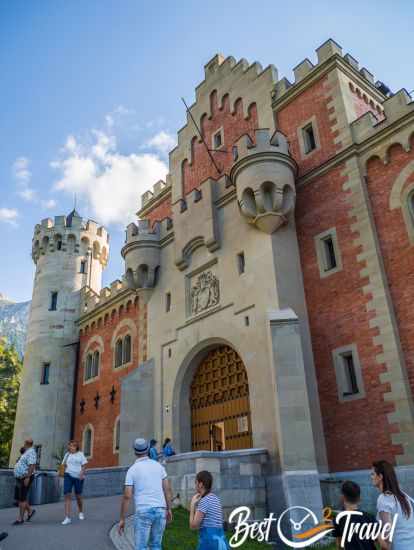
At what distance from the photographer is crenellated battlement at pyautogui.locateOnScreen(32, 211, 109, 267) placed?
33000 mm

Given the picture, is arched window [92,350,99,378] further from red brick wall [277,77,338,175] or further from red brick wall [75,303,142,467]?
red brick wall [277,77,338,175]

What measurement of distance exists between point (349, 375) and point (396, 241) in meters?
4.40

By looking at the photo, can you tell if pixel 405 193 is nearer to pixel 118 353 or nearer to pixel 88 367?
pixel 118 353

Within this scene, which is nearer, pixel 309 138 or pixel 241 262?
pixel 241 262

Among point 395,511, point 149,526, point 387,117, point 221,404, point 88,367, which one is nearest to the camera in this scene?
point 395,511

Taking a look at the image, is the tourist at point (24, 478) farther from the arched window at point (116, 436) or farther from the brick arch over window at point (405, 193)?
the arched window at point (116, 436)

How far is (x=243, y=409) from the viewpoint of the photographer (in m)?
16.8

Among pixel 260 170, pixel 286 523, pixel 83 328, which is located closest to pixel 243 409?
pixel 286 523

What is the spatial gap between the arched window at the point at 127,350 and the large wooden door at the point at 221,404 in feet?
24.9

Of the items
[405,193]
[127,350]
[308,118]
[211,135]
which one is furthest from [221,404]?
[211,135]

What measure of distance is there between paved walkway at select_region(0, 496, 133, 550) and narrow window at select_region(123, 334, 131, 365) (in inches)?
499

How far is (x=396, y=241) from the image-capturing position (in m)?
15.0

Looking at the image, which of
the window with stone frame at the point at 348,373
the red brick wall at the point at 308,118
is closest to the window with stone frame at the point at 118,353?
Answer: the red brick wall at the point at 308,118

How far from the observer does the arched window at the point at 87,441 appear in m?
26.8
